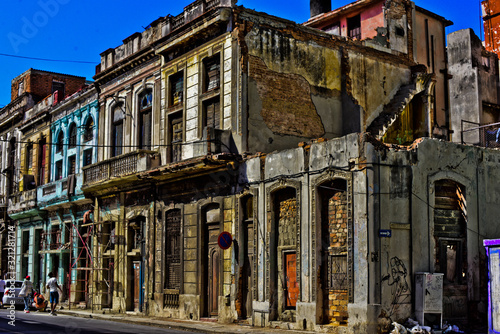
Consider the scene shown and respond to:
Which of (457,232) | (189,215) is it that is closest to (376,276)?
(457,232)

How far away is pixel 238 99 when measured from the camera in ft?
64.6

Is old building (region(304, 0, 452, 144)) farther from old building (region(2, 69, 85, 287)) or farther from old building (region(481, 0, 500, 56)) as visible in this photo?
old building (region(2, 69, 85, 287))

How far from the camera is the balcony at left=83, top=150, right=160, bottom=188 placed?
23.0 m

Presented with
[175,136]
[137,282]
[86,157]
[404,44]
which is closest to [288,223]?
[175,136]

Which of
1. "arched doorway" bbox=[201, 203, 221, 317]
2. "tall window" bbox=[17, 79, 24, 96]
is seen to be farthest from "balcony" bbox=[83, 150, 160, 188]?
"tall window" bbox=[17, 79, 24, 96]

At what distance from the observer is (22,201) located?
33531 millimetres

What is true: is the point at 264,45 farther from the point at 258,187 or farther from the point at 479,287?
the point at 479,287

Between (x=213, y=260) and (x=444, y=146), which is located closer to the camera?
(x=444, y=146)

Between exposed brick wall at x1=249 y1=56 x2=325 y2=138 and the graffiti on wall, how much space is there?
6.44 metres

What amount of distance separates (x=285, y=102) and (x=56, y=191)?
14377mm

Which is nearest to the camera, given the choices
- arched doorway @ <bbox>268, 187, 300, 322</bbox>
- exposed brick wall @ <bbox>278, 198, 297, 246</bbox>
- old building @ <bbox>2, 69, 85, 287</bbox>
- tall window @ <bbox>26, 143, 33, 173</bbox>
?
arched doorway @ <bbox>268, 187, 300, 322</bbox>

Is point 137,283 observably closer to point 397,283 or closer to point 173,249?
point 173,249

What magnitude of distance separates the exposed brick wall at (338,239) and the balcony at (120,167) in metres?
8.41

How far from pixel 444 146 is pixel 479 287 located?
3793mm
